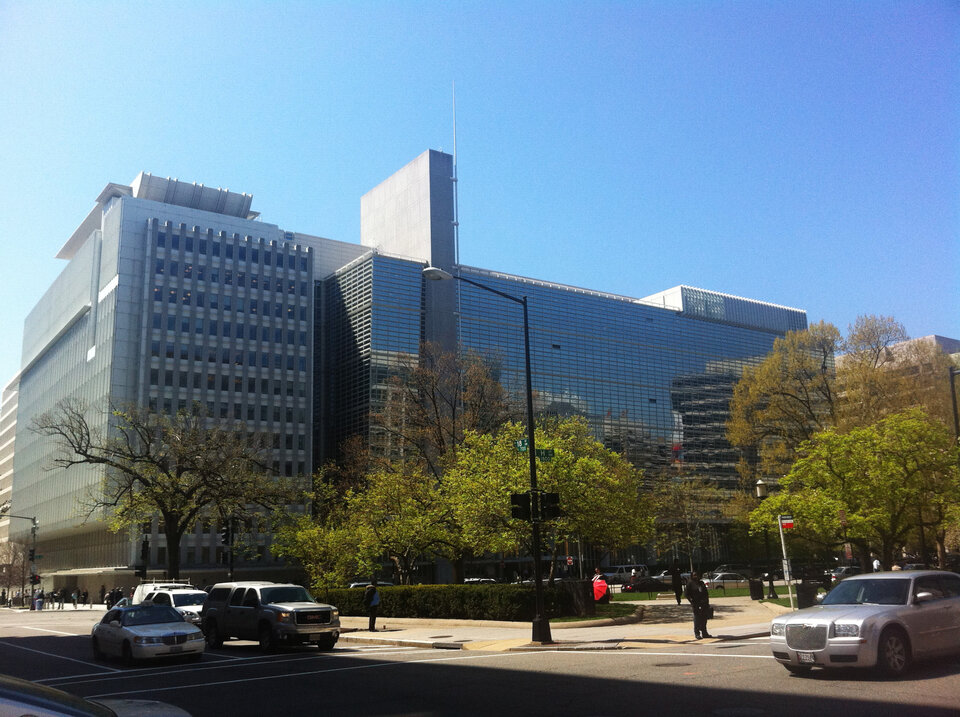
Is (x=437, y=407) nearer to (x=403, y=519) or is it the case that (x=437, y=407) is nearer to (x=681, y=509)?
(x=403, y=519)

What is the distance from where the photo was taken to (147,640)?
1892 centimetres

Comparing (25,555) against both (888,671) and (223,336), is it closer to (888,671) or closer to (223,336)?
(223,336)

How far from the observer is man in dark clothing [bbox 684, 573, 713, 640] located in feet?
64.3

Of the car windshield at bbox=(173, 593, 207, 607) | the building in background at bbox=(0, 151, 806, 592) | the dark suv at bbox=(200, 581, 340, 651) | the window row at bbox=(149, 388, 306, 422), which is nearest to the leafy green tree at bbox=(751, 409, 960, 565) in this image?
the dark suv at bbox=(200, 581, 340, 651)

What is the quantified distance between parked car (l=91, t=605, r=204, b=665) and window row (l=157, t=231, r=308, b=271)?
272 ft

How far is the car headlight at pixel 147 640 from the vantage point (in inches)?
743

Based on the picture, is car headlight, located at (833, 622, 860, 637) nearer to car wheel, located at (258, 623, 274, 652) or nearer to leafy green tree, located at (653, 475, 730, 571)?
car wheel, located at (258, 623, 274, 652)

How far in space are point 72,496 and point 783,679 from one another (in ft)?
334

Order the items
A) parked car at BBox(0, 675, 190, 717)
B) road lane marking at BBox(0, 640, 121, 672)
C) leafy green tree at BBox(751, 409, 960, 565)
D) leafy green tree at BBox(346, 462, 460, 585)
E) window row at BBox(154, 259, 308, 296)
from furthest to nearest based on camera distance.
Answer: window row at BBox(154, 259, 308, 296) → leafy green tree at BBox(346, 462, 460, 585) → leafy green tree at BBox(751, 409, 960, 565) → road lane marking at BBox(0, 640, 121, 672) → parked car at BBox(0, 675, 190, 717)

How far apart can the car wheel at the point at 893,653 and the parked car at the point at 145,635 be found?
1514cm

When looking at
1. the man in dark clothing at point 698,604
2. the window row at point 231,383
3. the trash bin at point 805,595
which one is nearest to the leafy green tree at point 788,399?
the trash bin at point 805,595

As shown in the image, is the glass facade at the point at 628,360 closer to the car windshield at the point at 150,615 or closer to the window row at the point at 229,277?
the window row at the point at 229,277

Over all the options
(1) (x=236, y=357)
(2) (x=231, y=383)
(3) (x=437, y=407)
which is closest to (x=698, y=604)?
(3) (x=437, y=407)

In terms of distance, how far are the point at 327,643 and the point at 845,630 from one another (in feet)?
47.2
